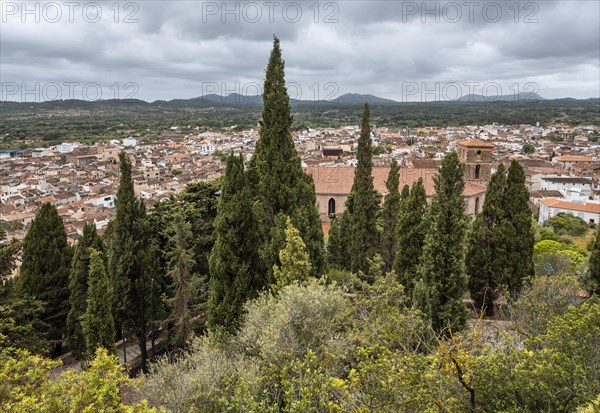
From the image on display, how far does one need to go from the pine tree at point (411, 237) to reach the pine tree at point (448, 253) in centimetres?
245

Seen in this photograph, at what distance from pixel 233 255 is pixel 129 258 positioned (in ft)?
16.4

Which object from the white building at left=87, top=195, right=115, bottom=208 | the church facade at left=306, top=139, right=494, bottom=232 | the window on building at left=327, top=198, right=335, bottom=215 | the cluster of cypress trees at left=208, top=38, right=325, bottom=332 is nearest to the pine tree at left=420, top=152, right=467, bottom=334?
the cluster of cypress trees at left=208, top=38, right=325, bottom=332

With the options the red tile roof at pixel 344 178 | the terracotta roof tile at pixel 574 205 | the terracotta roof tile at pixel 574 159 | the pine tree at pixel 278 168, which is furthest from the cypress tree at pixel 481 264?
the terracotta roof tile at pixel 574 159

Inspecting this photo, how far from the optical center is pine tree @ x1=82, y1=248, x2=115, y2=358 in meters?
14.0

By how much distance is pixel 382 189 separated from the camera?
1539 inches

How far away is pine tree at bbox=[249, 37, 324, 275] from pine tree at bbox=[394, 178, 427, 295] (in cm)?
306

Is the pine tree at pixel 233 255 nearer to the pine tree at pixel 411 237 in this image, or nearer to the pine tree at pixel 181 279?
the pine tree at pixel 181 279

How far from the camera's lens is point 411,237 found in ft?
48.8

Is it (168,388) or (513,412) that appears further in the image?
(168,388)

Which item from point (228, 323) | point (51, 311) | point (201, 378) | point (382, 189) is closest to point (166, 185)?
point (382, 189)

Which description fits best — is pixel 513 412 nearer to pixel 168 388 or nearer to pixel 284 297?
pixel 284 297

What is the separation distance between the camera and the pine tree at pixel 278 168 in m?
14.0

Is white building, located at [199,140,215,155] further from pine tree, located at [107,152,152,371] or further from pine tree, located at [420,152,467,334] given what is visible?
pine tree, located at [420,152,467,334]

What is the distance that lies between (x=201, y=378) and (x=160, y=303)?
33.0ft
